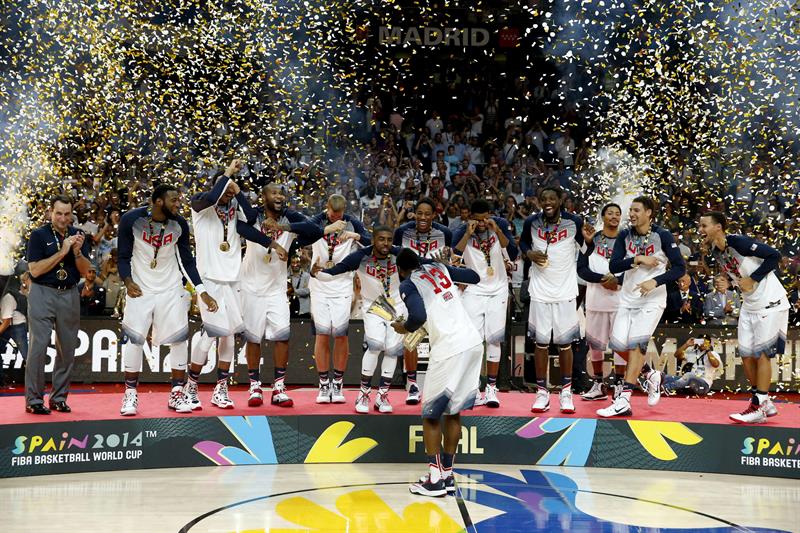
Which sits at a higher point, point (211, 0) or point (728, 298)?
point (211, 0)

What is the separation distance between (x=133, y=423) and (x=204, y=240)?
1612 millimetres

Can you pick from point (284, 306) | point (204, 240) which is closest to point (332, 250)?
point (284, 306)

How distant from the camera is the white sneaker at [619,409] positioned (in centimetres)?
759

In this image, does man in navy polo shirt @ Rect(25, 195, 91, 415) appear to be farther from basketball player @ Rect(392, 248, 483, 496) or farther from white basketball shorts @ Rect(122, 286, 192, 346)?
basketball player @ Rect(392, 248, 483, 496)

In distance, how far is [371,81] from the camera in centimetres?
1580

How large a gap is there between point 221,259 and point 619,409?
3.62 metres

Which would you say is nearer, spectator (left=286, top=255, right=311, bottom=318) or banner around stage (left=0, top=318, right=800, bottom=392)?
banner around stage (left=0, top=318, right=800, bottom=392)

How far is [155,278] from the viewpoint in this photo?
24.0 feet

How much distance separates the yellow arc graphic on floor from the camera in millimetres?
7473

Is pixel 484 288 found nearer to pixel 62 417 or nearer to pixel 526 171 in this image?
pixel 62 417

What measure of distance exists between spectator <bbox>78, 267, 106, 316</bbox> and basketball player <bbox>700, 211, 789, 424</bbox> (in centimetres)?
780

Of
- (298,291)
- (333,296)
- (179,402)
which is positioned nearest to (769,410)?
(333,296)

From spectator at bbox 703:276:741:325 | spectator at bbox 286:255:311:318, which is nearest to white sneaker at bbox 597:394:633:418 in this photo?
spectator at bbox 703:276:741:325

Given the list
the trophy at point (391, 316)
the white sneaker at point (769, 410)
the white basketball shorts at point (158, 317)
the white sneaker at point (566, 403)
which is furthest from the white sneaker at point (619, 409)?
the white basketball shorts at point (158, 317)
